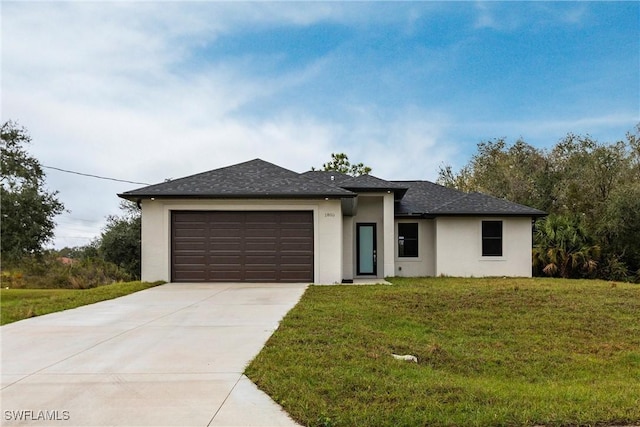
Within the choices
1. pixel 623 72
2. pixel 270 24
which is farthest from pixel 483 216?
pixel 270 24

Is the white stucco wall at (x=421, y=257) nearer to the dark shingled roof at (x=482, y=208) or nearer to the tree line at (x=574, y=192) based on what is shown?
the dark shingled roof at (x=482, y=208)

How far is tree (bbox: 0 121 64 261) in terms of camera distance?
23.4 metres

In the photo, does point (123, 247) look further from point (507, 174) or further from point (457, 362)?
point (507, 174)

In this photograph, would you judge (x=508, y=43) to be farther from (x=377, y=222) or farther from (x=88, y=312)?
(x=88, y=312)

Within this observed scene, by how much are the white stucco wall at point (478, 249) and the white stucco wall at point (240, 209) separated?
211 inches

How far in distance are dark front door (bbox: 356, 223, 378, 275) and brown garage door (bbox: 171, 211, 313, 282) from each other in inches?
157

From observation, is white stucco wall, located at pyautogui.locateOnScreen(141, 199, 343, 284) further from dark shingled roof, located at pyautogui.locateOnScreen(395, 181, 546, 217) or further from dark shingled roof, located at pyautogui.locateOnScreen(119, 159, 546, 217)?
dark shingled roof, located at pyautogui.locateOnScreen(395, 181, 546, 217)

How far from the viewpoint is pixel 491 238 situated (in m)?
18.8

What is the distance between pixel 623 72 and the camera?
20.4 m

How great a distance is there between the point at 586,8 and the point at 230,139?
53.6 feet

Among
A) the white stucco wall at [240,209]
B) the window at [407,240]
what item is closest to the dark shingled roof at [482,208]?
the window at [407,240]

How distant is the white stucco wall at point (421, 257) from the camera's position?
1948 cm

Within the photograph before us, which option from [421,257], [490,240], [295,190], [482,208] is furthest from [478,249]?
[295,190]

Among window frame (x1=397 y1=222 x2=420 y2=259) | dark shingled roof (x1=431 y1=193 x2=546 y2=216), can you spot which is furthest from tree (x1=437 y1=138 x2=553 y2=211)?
window frame (x1=397 y1=222 x2=420 y2=259)
